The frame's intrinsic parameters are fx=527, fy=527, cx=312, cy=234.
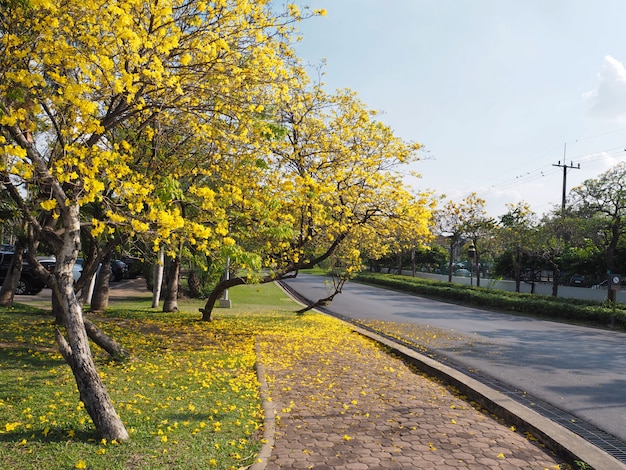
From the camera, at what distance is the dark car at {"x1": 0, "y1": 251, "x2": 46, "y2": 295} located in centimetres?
2008

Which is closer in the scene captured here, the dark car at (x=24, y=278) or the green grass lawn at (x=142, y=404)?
the green grass lawn at (x=142, y=404)

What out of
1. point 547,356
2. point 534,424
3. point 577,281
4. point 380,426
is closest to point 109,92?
point 380,426

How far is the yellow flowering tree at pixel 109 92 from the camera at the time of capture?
4930 mm

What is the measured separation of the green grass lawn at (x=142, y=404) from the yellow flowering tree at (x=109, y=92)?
0.40 metres

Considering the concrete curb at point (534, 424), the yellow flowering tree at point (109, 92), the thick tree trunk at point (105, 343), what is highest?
the yellow flowering tree at point (109, 92)

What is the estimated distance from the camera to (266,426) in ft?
17.1

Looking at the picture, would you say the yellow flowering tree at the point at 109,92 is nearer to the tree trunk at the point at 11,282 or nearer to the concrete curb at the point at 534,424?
the concrete curb at the point at 534,424

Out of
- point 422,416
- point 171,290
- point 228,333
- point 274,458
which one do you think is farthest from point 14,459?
point 171,290

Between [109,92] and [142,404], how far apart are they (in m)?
3.65

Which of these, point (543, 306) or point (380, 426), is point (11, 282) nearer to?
point (380, 426)

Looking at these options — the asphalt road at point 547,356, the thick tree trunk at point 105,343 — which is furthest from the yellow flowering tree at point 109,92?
the asphalt road at point 547,356

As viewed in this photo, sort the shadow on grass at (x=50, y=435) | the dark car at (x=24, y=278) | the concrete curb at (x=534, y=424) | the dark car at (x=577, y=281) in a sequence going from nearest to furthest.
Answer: the shadow on grass at (x=50, y=435) → the concrete curb at (x=534, y=424) → the dark car at (x=24, y=278) → the dark car at (x=577, y=281)

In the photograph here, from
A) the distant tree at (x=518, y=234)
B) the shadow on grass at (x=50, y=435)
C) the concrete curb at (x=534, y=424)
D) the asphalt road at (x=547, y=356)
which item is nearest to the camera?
the shadow on grass at (x=50, y=435)

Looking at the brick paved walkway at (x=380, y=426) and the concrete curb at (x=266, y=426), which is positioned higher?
the concrete curb at (x=266, y=426)
